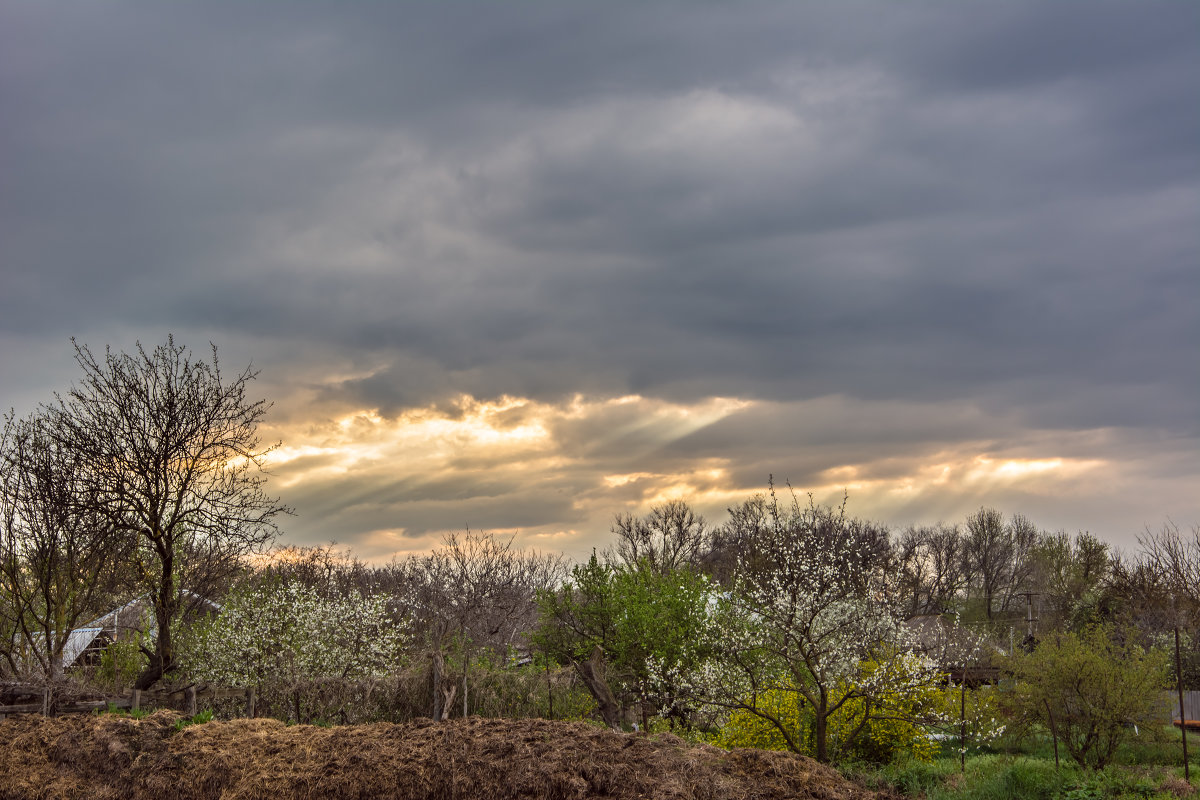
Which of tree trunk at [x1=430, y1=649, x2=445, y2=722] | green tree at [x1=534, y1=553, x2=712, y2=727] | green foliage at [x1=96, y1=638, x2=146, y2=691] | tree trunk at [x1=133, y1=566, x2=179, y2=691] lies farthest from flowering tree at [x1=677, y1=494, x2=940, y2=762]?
green foliage at [x1=96, y1=638, x2=146, y2=691]

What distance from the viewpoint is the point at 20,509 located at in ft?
70.7

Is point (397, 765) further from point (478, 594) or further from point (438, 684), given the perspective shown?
point (478, 594)

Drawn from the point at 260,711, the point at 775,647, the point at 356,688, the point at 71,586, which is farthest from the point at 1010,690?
the point at 71,586

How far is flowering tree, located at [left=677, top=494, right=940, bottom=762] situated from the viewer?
44.9ft

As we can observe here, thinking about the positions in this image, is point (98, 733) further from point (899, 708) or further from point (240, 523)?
point (899, 708)

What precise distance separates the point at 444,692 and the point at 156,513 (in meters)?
7.78

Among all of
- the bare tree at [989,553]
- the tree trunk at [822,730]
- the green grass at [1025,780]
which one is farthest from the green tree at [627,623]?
the bare tree at [989,553]

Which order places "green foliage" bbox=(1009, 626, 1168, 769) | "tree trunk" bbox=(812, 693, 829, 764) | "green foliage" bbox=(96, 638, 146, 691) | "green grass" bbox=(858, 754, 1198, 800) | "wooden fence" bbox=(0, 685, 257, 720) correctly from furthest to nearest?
"green foliage" bbox=(96, 638, 146, 691), "wooden fence" bbox=(0, 685, 257, 720), "green foliage" bbox=(1009, 626, 1168, 769), "tree trunk" bbox=(812, 693, 829, 764), "green grass" bbox=(858, 754, 1198, 800)

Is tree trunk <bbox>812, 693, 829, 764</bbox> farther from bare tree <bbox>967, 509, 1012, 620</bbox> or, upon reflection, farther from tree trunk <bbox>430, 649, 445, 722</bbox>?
bare tree <bbox>967, 509, 1012, 620</bbox>

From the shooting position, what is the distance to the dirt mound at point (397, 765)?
417 inches

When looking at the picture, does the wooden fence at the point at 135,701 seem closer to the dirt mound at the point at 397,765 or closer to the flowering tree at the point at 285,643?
the flowering tree at the point at 285,643

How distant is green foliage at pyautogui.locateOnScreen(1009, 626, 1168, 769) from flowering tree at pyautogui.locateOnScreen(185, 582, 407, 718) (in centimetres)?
1398

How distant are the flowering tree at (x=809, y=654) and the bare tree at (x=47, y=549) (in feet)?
48.8

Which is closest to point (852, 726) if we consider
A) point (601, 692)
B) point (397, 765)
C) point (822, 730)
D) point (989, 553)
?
point (822, 730)
